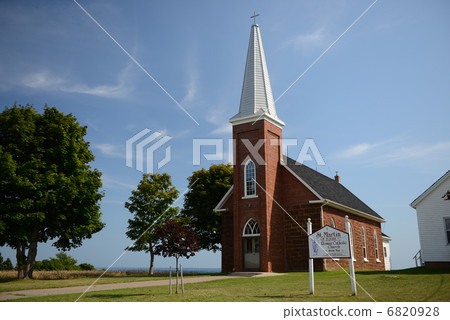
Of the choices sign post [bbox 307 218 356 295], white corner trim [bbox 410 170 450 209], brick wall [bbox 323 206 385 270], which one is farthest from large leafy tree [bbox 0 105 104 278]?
white corner trim [bbox 410 170 450 209]

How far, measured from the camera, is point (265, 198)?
26.6 m

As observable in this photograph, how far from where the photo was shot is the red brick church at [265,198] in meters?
26.6

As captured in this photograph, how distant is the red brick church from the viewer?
87.3ft

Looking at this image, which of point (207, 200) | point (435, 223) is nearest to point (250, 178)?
point (435, 223)

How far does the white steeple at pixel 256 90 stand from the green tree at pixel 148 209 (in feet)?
32.9

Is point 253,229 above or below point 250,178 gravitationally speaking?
below

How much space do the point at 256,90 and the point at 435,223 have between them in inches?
563

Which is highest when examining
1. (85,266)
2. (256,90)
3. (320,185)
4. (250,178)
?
(256,90)

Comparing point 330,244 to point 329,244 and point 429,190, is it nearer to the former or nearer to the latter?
point 329,244

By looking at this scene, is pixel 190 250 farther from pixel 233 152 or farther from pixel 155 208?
pixel 155 208

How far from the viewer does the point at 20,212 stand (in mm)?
25062

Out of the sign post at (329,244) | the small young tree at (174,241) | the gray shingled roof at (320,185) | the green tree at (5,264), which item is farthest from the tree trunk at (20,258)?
the sign post at (329,244)

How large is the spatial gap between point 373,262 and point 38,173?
90.8 feet

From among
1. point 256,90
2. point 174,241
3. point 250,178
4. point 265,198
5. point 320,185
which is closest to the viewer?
point 174,241
